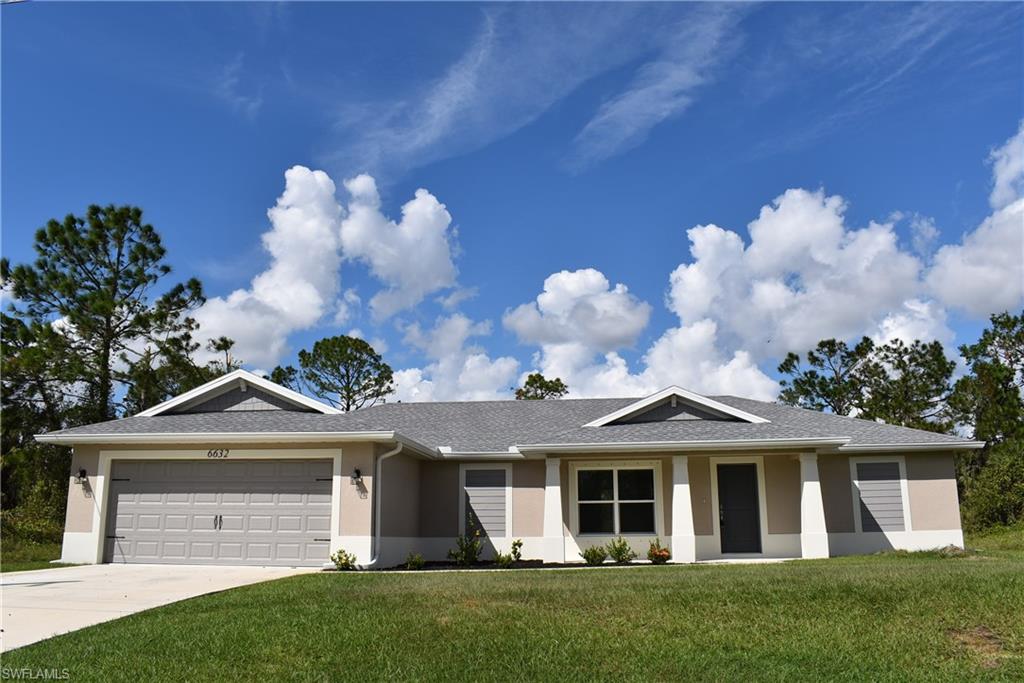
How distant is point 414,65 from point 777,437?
1062 cm

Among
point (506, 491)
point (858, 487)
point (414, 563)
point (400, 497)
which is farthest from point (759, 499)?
point (400, 497)

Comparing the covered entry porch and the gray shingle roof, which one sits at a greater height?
the gray shingle roof

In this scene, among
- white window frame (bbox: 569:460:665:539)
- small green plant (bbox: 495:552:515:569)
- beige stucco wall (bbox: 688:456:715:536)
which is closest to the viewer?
small green plant (bbox: 495:552:515:569)

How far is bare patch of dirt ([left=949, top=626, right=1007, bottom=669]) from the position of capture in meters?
6.56

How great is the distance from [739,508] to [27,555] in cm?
1642

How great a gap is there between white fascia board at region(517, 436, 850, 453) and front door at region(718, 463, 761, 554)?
1547mm

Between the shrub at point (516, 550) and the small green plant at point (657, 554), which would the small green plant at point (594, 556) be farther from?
the shrub at point (516, 550)

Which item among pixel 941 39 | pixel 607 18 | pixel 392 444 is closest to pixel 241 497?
pixel 392 444

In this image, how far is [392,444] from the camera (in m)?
16.3

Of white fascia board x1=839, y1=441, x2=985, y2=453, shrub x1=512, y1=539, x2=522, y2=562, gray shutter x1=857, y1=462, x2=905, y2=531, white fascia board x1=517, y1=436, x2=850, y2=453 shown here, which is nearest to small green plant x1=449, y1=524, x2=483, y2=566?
shrub x1=512, y1=539, x2=522, y2=562

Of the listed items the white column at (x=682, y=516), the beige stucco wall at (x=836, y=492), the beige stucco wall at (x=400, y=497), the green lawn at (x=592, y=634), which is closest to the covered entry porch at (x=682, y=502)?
the white column at (x=682, y=516)

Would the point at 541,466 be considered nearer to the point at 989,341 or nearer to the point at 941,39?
the point at 941,39

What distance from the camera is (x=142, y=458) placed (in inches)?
664

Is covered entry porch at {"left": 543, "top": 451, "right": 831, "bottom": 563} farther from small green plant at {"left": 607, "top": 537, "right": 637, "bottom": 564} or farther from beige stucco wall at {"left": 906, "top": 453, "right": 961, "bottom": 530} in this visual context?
beige stucco wall at {"left": 906, "top": 453, "right": 961, "bottom": 530}
